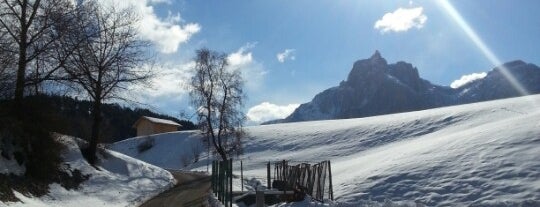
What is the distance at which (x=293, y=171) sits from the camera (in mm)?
27266

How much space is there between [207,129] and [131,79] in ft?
63.0

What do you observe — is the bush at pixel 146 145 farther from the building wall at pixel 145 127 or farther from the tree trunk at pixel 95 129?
the tree trunk at pixel 95 129

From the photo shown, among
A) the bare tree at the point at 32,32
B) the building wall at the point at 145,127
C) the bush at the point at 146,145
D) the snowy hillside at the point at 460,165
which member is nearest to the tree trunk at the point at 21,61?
the bare tree at the point at 32,32

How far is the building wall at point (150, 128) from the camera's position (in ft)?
364

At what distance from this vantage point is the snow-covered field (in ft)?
73.8

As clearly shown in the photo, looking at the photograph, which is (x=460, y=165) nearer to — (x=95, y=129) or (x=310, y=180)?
(x=310, y=180)

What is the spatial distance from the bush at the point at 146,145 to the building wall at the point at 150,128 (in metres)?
15.0

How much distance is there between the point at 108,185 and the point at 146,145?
6644 cm

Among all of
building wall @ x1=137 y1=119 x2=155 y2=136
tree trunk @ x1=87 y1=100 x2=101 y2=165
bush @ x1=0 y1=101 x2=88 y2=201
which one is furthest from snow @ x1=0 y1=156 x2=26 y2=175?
building wall @ x1=137 y1=119 x2=155 y2=136

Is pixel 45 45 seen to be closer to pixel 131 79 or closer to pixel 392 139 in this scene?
pixel 131 79

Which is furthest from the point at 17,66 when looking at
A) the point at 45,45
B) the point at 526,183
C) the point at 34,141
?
the point at 526,183

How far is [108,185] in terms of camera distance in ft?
95.5

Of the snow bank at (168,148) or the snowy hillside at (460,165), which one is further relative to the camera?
the snow bank at (168,148)

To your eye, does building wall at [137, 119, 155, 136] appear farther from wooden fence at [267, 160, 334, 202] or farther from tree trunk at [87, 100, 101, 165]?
wooden fence at [267, 160, 334, 202]
